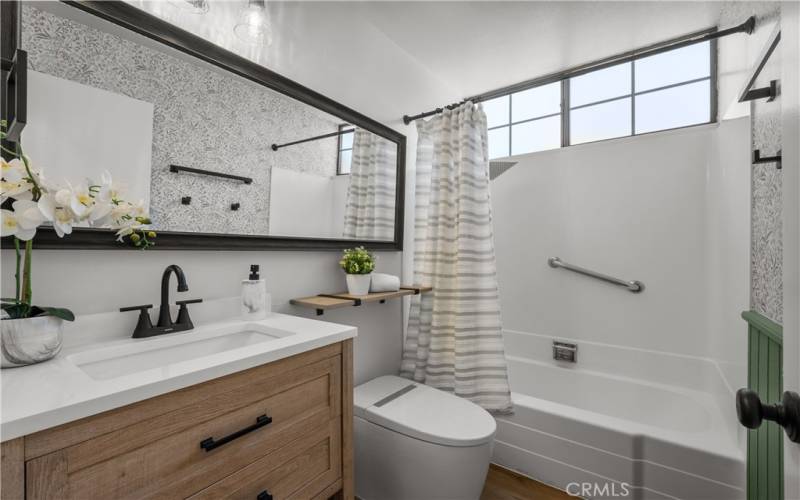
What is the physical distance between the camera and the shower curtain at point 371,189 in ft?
5.66

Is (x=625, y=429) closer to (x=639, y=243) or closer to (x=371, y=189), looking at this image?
(x=639, y=243)

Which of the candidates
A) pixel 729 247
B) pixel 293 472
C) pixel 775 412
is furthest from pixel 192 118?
pixel 729 247

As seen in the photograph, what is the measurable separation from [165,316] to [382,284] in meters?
0.90

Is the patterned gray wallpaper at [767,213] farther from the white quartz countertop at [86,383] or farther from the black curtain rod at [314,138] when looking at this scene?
the black curtain rod at [314,138]

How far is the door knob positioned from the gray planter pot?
4.03 feet

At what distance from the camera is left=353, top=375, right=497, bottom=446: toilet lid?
1296mm

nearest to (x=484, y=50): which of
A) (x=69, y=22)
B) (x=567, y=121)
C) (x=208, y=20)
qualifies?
(x=567, y=121)

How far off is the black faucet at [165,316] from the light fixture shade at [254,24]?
2.86ft

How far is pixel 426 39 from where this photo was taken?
200 centimetres

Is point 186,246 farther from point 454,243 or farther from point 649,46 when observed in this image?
point 649,46

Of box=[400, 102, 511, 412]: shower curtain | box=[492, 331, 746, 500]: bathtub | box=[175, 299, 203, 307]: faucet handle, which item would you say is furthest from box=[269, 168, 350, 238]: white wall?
box=[492, 331, 746, 500]: bathtub

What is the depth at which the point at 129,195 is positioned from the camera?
0.99m

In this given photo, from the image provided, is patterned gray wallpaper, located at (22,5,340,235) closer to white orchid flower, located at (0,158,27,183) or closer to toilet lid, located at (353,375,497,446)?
white orchid flower, located at (0,158,27,183)

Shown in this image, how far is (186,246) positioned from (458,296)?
128cm
